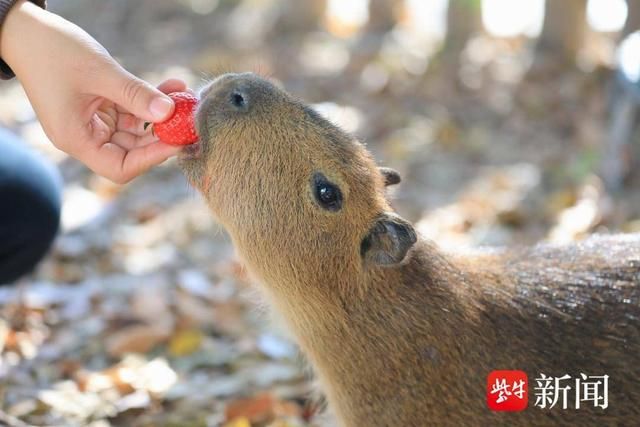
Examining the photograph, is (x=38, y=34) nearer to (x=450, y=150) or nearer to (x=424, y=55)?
(x=450, y=150)

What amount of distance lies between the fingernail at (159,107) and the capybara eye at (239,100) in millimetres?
241

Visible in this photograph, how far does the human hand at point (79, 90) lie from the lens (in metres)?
2.56

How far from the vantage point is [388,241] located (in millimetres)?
2684

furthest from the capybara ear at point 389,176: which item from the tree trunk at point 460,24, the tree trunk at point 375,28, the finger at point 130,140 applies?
the tree trunk at point 375,28

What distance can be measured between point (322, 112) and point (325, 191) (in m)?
0.47

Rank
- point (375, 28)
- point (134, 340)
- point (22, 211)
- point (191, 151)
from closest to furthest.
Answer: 1. point (191, 151)
2. point (22, 211)
3. point (134, 340)
4. point (375, 28)

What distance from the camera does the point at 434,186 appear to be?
5.23 meters

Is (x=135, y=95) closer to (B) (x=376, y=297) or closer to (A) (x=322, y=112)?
(A) (x=322, y=112)

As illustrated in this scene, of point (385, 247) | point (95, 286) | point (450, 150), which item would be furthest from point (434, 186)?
→ point (385, 247)

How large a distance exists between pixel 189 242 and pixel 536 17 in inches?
144

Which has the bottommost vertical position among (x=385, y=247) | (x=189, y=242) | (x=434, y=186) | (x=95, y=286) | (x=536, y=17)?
(x=385, y=247)

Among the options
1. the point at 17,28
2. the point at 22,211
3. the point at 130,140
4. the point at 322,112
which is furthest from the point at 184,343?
the point at 17,28

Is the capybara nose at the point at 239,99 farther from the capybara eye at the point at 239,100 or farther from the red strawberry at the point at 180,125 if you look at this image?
the red strawberry at the point at 180,125

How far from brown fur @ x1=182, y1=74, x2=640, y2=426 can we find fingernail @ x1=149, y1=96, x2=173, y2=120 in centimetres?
19
